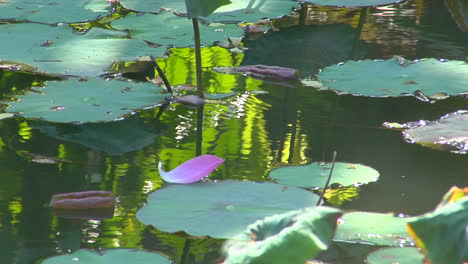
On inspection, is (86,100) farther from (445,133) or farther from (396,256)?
(396,256)

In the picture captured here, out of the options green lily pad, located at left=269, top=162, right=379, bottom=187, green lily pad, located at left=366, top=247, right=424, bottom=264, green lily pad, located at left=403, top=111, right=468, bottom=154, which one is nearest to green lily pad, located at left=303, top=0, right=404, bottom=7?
green lily pad, located at left=403, top=111, right=468, bottom=154

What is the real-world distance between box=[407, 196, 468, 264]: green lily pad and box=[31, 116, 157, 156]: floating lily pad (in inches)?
49.5

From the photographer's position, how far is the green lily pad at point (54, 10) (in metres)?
3.06

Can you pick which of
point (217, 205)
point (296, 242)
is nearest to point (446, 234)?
point (296, 242)

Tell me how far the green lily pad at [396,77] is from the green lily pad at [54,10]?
46.2 inches

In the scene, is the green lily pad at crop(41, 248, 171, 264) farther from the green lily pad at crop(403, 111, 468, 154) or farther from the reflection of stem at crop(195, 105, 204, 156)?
the green lily pad at crop(403, 111, 468, 154)

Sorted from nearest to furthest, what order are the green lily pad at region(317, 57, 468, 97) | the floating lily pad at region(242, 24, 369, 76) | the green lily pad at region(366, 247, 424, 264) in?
the green lily pad at region(366, 247, 424, 264) → the green lily pad at region(317, 57, 468, 97) → the floating lily pad at region(242, 24, 369, 76)

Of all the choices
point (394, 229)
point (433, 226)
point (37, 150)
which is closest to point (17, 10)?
point (37, 150)

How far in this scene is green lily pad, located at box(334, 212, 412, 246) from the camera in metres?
1.26

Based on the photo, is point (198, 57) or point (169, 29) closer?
point (198, 57)

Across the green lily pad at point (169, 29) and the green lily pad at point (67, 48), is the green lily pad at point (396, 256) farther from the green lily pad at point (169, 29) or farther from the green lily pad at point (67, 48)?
the green lily pad at point (169, 29)

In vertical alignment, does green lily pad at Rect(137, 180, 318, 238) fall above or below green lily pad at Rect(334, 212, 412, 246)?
below

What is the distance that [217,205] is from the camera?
Result: 4.58 ft

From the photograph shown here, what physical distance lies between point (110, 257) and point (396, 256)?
0.45 meters
